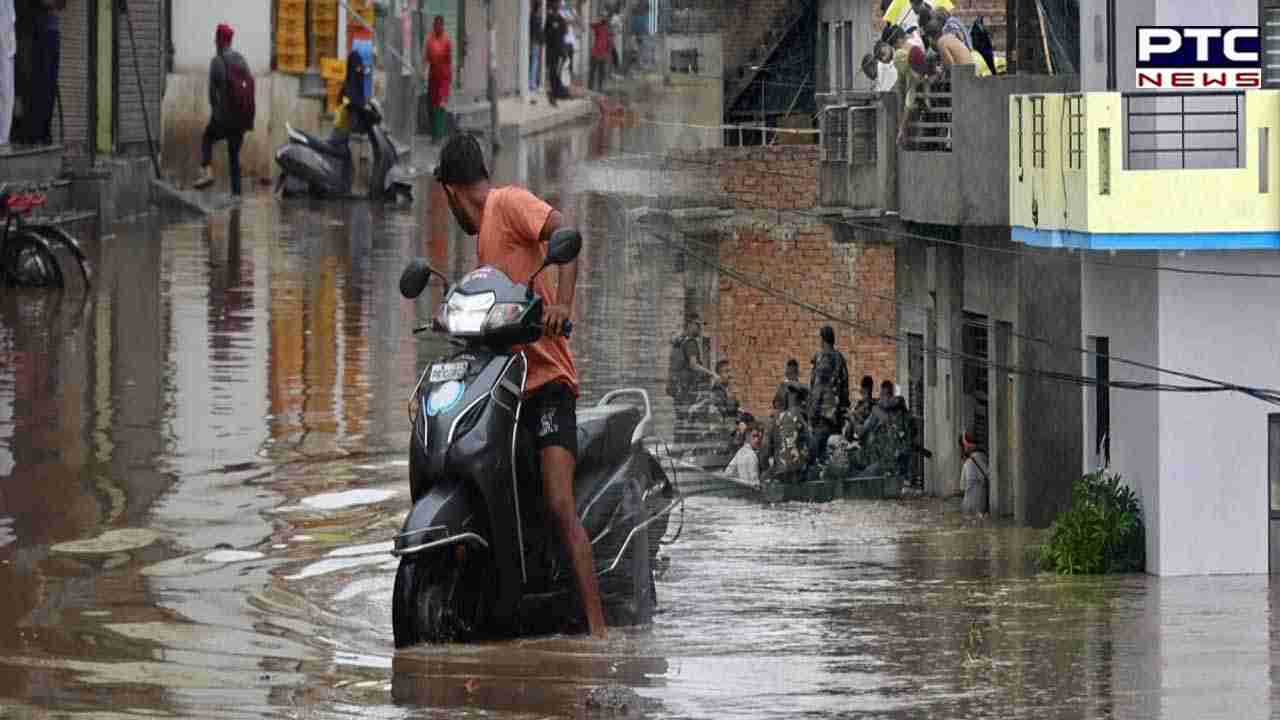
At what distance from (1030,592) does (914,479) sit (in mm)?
7966

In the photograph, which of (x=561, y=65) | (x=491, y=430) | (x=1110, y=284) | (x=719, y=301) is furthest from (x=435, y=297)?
(x=561, y=65)

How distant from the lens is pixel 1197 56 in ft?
53.9

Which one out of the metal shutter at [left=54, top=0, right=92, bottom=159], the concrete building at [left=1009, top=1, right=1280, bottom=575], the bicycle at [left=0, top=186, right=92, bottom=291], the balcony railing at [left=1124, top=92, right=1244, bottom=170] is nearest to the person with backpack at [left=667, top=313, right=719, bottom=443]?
the bicycle at [left=0, top=186, right=92, bottom=291]

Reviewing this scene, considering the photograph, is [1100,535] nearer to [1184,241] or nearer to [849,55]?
[1184,241]

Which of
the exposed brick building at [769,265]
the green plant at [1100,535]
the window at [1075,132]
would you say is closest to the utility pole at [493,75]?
the exposed brick building at [769,265]

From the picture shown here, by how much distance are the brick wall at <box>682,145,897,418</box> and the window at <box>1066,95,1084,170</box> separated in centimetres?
621

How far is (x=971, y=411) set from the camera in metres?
21.9

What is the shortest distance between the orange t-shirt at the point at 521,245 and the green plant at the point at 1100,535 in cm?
522

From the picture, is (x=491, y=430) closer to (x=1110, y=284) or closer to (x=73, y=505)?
(x=73, y=505)

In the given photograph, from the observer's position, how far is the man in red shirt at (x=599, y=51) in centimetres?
5606

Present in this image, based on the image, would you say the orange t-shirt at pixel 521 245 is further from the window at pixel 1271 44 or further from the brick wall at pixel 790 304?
the brick wall at pixel 790 304

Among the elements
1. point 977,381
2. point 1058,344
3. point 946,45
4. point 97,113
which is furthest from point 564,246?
point 97,113

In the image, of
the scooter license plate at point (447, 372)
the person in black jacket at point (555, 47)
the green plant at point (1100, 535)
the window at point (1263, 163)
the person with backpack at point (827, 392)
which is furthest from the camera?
the person in black jacket at point (555, 47)

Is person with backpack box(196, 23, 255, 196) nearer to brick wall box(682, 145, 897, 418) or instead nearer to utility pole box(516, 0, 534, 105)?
brick wall box(682, 145, 897, 418)
